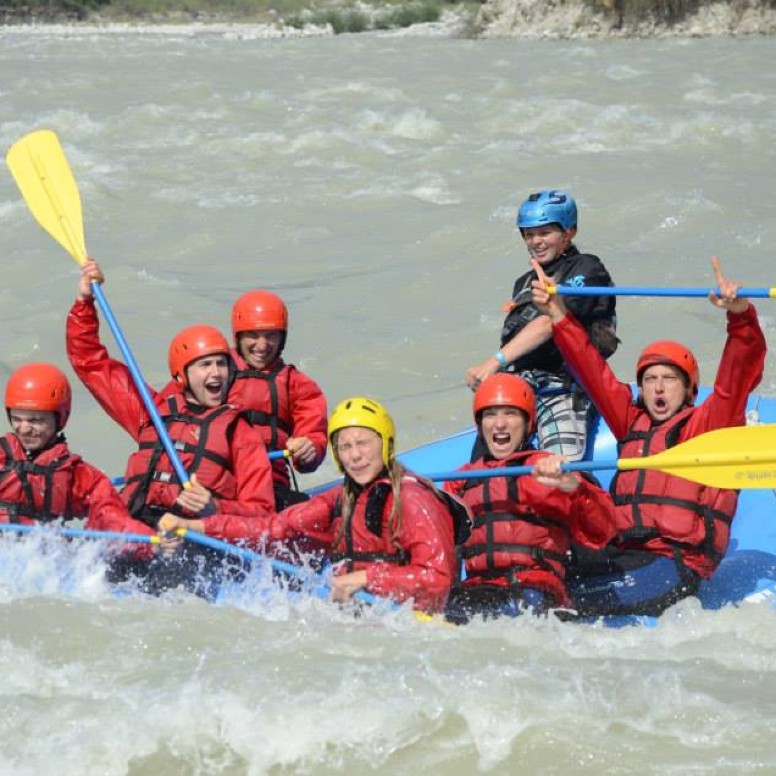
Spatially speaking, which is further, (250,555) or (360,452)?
(250,555)

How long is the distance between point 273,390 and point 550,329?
96cm

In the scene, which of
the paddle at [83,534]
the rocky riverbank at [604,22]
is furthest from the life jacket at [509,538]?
the rocky riverbank at [604,22]

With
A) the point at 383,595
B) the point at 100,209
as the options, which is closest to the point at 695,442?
the point at 383,595

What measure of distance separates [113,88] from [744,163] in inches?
297

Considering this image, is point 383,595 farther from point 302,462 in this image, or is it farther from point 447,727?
point 302,462

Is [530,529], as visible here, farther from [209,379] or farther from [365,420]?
[209,379]

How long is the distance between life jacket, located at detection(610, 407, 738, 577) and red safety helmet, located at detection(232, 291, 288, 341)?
1298 mm

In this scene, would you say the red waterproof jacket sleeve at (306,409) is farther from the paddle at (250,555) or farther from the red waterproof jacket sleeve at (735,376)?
the red waterproof jacket sleeve at (735,376)

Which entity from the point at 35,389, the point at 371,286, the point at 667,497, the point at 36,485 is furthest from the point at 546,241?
the point at 371,286

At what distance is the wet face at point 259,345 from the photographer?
4.86 m

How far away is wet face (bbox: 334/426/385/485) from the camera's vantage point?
3887 millimetres

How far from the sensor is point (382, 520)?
3.95 metres

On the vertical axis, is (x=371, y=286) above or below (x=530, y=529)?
above

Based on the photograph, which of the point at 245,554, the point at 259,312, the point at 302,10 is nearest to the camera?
the point at 245,554
